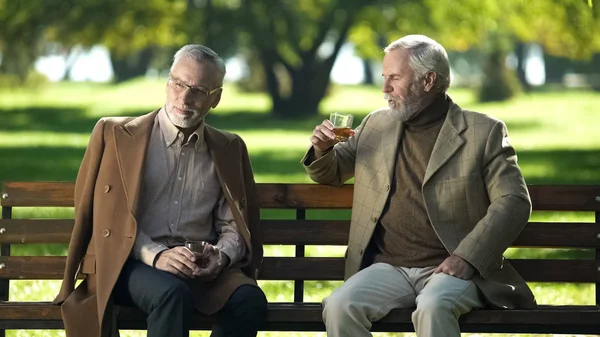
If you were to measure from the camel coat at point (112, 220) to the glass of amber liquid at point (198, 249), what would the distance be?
0.14m

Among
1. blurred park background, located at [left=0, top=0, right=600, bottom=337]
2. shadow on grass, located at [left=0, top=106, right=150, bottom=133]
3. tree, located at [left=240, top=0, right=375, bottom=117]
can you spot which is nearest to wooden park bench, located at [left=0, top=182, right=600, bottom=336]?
blurred park background, located at [left=0, top=0, right=600, bottom=337]

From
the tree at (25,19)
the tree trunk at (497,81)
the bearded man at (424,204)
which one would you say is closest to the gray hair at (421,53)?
the bearded man at (424,204)

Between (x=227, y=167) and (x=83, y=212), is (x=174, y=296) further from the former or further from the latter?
(x=227, y=167)

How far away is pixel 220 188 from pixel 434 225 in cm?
99

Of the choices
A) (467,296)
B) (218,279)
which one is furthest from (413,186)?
(218,279)

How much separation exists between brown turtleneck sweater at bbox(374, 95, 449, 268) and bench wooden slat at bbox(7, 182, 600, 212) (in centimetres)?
42

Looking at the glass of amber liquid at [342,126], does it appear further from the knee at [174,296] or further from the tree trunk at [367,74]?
the tree trunk at [367,74]

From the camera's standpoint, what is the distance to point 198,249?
212 inches

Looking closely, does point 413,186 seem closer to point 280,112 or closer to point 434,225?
point 434,225

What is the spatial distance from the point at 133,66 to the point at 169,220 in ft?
180

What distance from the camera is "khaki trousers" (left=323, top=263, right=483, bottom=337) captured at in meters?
5.34

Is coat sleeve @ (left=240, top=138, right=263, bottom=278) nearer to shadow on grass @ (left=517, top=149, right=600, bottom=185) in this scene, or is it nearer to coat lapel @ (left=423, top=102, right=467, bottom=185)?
coat lapel @ (left=423, top=102, right=467, bottom=185)

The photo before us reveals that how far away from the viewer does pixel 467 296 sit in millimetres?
5469

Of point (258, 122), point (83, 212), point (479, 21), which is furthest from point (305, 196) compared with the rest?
point (258, 122)
